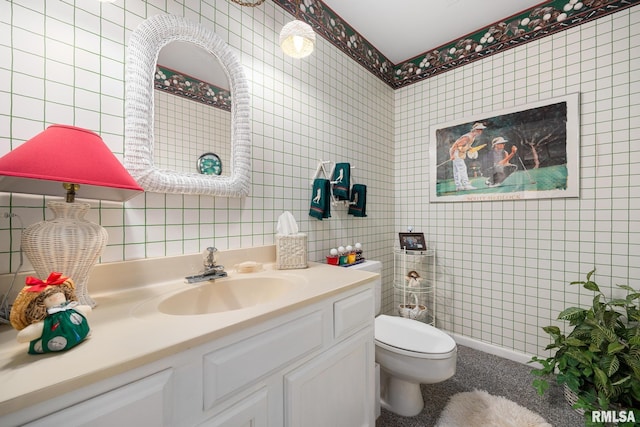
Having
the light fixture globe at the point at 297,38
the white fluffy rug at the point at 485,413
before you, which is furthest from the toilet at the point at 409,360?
the light fixture globe at the point at 297,38

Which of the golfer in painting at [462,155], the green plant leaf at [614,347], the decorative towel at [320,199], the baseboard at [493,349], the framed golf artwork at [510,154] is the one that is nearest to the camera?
the green plant leaf at [614,347]

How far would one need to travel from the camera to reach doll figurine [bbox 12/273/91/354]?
1.61ft

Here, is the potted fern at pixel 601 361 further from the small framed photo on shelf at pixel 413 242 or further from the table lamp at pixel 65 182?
the table lamp at pixel 65 182

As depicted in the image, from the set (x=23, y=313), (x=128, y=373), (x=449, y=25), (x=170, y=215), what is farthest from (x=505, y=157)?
(x=23, y=313)

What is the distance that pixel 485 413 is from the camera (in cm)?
138

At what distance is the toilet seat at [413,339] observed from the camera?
126 centimetres

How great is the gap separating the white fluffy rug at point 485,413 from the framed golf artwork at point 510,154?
52.6 inches

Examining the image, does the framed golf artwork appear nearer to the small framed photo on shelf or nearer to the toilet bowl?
the small framed photo on shelf

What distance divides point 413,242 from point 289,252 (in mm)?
1334

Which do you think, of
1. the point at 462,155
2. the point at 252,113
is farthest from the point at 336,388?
the point at 462,155

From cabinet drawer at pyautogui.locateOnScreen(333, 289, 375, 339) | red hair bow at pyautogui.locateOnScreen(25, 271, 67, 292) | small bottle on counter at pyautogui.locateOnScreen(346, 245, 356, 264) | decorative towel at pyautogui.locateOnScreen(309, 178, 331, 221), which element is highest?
decorative towel at pyautogui.locateOnScreen(309, 178, 331, 221)

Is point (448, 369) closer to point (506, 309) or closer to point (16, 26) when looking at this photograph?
point (506, 309)

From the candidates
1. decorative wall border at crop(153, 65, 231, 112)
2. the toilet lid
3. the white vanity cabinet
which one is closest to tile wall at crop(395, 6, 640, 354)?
the toilet lid

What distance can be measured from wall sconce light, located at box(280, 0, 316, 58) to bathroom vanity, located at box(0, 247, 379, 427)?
1161mm
